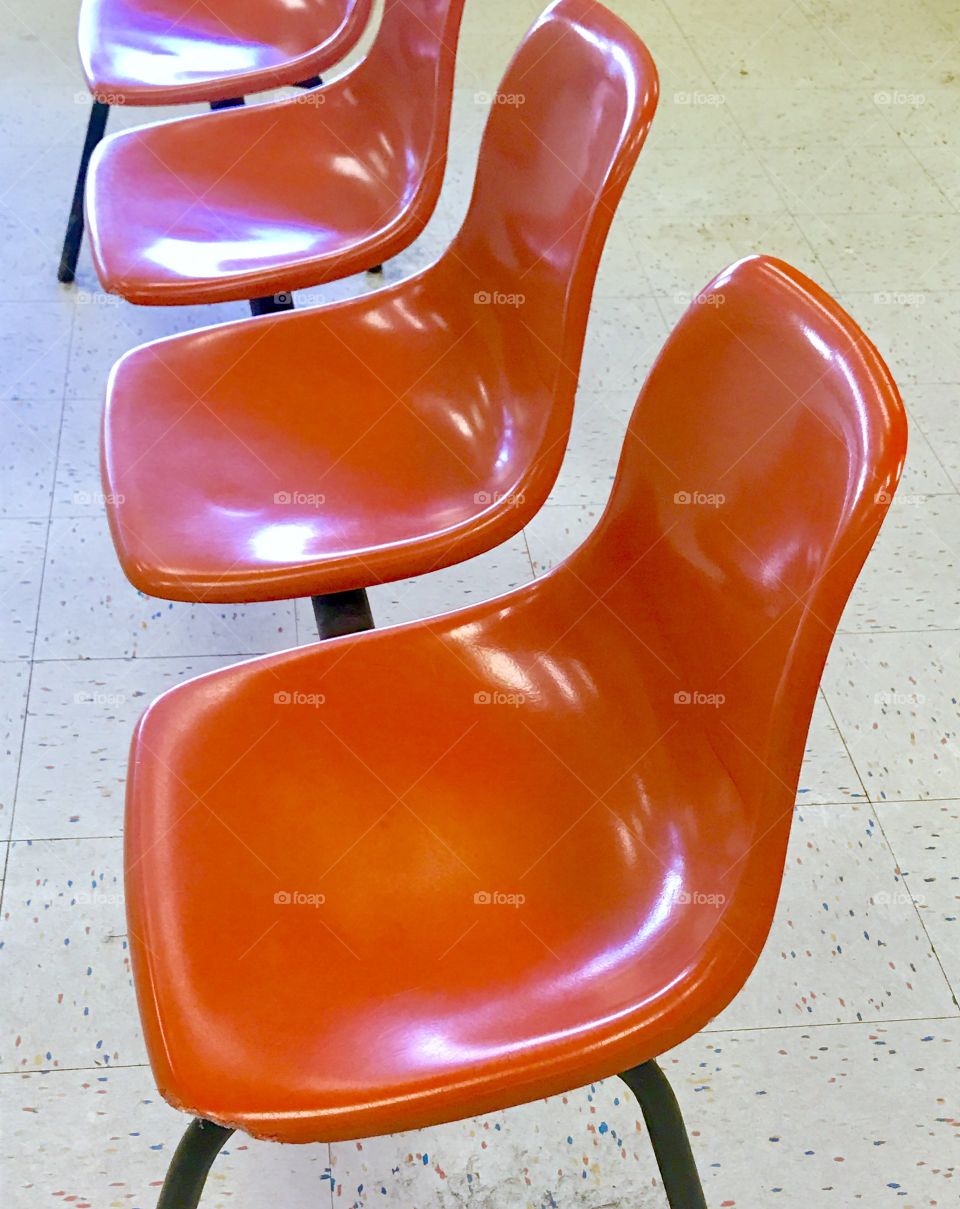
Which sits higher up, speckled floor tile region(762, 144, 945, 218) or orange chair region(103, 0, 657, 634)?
orange chair region(103, 0, 657, 634)

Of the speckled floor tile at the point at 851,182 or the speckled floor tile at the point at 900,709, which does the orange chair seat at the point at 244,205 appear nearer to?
the speckled floor tile at the point at 900,709

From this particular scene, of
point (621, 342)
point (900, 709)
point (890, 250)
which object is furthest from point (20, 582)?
point (890, 250)

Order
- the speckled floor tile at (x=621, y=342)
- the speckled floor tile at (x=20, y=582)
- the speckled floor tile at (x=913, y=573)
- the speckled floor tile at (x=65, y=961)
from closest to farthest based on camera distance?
the speckled floor tile at (x=65, y=961), the speckled floor tile at (x=20, y=582), the speckled floor tile at (x=913, y=573), the speckled floor tile at (x=621, y=342)

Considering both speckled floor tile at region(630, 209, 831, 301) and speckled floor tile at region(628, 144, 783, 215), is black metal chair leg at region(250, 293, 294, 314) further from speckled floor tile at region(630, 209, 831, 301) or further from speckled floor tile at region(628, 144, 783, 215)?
speckled floor tile at region(628, 144, 783, 215)

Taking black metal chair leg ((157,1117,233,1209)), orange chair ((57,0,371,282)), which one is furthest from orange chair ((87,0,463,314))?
black metal chair leg ((157,1117,233,1209))

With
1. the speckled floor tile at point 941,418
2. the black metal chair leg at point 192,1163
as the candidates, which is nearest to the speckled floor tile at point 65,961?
the black metal chair leg at point 192,1163

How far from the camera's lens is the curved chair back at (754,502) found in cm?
93

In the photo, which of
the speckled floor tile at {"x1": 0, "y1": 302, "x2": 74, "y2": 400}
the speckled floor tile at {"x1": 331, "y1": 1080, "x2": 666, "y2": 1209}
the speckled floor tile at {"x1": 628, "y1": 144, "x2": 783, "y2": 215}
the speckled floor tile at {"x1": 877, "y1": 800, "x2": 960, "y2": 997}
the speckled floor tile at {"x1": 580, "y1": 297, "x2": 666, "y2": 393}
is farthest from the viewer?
the speckled floor tile at {"x1": 628, "y1": 144, "x2": 783, "y2": 215}

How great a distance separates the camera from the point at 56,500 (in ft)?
7.39

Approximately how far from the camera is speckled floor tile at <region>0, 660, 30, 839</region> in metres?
1.79

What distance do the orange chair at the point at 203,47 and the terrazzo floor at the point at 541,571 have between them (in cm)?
50

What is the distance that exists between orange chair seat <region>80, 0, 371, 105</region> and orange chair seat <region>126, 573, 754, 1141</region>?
132cm

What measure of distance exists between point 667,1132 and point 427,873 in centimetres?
29

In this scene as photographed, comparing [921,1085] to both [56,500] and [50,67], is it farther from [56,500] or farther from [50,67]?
[50,67]
